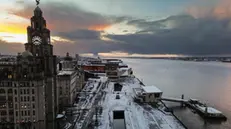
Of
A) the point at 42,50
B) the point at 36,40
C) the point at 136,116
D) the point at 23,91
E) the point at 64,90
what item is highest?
the point at 36,40

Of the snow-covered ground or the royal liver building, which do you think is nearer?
the royal liver building

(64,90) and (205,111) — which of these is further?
(64,90)

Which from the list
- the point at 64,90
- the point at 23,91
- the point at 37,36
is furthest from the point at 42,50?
the point at 64,90

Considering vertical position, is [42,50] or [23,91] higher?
[42,50]

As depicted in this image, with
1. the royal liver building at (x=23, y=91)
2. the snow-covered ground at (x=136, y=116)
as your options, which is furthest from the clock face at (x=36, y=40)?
the snow-covered ground at (x=136, y=116)

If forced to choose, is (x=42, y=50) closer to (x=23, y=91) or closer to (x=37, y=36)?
(x=37, y=36)

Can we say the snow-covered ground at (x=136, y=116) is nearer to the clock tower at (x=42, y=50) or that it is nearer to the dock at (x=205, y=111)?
the clock tower at (x=42, y=50)

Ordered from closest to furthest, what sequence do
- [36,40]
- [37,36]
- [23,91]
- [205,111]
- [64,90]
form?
[23,91] → [37,36] → [36,40] → [205,111] → [64,90]

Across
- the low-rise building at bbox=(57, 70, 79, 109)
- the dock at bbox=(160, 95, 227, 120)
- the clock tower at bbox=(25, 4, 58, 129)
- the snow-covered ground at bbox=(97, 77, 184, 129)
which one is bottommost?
the dock at bbox=(160, 95, 227, 120)

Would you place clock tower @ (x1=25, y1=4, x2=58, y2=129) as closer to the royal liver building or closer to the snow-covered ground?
the royal liver building

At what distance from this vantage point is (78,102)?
82.6 metres

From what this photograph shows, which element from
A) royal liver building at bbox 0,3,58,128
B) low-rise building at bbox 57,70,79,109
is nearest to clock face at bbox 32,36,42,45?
royal liver building at bbox 0,3,58,128

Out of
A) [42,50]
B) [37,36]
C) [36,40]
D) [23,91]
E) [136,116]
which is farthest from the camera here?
[136,116]

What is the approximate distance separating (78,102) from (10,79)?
35.1m
